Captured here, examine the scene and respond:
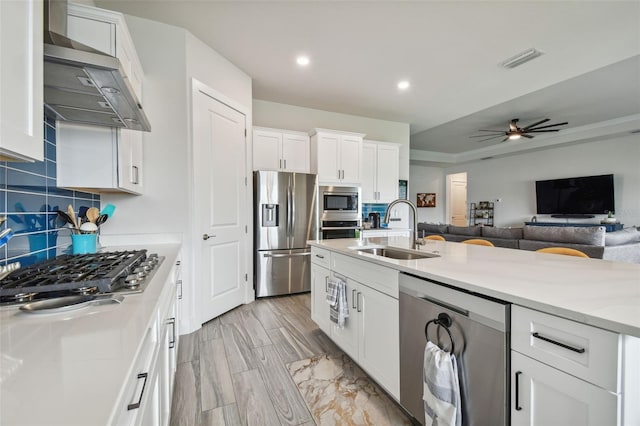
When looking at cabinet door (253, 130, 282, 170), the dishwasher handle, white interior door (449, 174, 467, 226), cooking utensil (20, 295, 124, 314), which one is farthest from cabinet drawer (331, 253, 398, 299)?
white interior door (449, 174, 467, 226)

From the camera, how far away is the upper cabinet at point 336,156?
4.20m

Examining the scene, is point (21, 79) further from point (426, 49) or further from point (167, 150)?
point (426, 49)

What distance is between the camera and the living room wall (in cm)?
564

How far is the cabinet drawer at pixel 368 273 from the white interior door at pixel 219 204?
1402mm

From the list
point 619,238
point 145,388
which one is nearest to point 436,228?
point 619,238

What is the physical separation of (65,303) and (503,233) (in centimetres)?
454

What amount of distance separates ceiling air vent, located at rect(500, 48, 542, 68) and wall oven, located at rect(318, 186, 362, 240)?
2.41 meters

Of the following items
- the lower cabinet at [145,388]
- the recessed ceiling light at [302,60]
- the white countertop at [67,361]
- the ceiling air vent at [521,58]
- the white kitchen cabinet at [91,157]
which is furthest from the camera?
the recessed ceiling light at [302,60]

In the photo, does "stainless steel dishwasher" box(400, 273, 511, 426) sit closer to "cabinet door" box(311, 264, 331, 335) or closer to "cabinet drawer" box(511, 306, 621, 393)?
"cabinet drawer" box(511, 306, 621, 393)

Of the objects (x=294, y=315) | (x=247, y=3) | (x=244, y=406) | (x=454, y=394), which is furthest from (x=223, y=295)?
(x=247, y=3)

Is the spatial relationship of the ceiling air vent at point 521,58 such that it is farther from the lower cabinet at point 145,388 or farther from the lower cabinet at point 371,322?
the lower cabinet at point 145,388

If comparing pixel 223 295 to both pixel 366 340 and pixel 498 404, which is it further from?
pixel 498 404

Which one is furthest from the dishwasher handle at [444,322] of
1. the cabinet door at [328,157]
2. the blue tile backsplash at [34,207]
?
the cabinet door at [328,157]

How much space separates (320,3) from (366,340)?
2.67m
